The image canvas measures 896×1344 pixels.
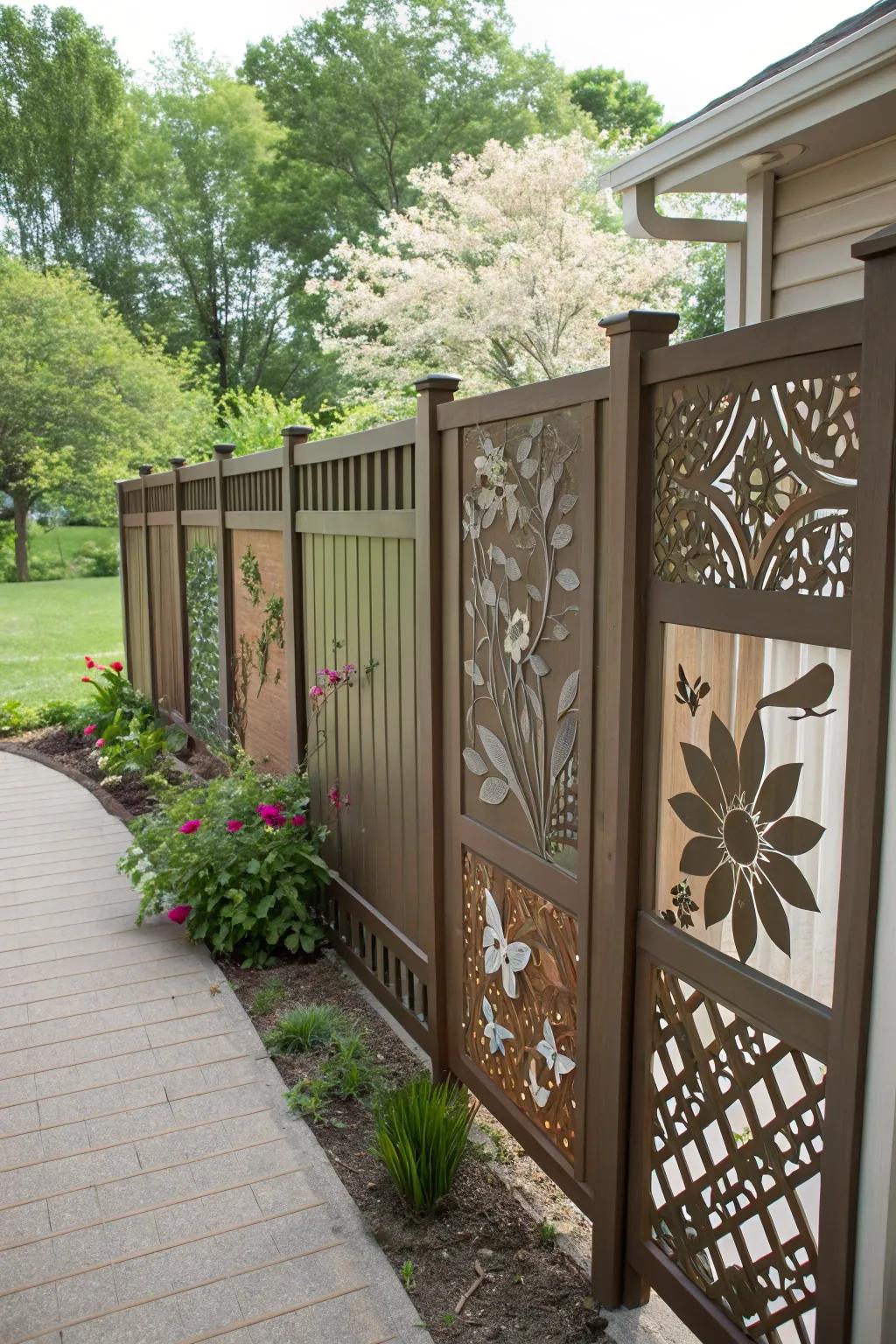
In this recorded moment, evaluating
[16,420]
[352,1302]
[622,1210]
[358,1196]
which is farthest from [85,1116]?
[16,420]

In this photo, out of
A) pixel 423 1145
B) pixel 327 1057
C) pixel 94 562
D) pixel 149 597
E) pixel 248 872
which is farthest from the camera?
pixel 94 562

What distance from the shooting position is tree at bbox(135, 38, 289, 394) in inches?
1144

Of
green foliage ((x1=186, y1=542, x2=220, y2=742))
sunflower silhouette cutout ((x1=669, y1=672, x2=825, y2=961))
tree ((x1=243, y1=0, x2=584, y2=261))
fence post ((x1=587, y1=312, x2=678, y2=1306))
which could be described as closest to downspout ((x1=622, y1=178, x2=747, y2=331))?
fence post ((x1=587, y1=312, x2=678, y2=1306))

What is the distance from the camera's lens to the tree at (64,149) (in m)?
27.7

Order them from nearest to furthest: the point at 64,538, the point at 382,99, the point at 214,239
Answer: the point at 64,538 → the point at 382,99 → the point at 214,239

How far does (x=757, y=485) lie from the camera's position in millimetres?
1836

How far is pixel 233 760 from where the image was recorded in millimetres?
5566

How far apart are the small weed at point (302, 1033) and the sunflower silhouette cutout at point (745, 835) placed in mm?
2000

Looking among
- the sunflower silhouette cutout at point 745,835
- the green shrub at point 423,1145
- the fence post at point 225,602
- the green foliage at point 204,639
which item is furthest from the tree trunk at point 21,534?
the sunflower silhouette cutout at point 745,835

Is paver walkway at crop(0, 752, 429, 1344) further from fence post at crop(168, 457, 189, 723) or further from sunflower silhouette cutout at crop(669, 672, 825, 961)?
fence post at crop(168, 457, 189, 723)

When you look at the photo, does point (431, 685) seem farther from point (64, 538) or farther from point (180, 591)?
point (64, 538)

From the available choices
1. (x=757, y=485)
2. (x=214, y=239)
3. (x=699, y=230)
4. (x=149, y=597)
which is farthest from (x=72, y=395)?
(x=757, y=485)

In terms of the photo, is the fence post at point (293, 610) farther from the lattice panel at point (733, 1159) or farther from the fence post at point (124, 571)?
the fence post at point (124, 571)

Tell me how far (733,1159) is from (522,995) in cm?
88
